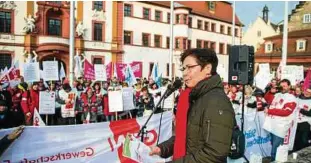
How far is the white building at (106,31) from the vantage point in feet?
122

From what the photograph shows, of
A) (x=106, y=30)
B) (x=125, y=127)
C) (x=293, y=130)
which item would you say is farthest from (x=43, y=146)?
(x=106, y=30)

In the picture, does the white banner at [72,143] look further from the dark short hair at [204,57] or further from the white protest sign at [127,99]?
the white protest sign at [127,99]

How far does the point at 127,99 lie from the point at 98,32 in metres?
31.2

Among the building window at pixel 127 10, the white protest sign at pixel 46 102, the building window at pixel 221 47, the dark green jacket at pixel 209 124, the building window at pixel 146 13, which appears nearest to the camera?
the dark green jacket at pixel 209 124

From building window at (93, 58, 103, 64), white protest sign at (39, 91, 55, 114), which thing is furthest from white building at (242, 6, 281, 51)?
white protest sign at (39, 91, 55, 114)

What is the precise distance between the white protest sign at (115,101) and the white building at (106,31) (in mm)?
26686

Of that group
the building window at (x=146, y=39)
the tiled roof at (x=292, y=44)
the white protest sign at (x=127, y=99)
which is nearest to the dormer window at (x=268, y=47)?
the tiled roof at (x=292, y=44)

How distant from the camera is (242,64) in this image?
8.70 metres

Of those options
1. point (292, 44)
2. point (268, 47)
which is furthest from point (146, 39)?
point (292, 44)

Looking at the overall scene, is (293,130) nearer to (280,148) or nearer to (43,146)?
(280,148)

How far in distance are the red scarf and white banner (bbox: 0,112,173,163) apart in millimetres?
3401

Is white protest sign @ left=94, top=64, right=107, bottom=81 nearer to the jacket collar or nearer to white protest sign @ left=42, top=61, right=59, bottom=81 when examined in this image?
white protest sign @ left=42, top=61, right=59, bottom=81

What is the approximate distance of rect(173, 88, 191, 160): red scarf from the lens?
294 centimetres

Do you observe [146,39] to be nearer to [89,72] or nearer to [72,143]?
[89,72]
